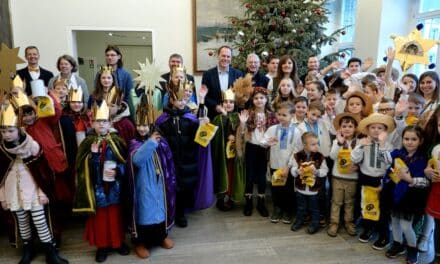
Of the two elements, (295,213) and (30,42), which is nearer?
(295,213)

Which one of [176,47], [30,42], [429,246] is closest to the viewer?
[429,246]

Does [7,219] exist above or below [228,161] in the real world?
below

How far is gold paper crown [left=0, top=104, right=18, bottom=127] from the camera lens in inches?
83.6

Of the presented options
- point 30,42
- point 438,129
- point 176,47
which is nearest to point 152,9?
point 176,47

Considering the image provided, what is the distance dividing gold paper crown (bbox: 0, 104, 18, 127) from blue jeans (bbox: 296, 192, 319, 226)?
230 cm

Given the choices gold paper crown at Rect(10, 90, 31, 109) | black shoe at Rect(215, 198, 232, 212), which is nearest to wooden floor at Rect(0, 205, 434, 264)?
black shoe at Rect(215, 198, 232, 212)

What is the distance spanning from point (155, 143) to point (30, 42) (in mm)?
4803

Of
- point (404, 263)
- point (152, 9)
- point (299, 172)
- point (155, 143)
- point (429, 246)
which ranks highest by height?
point (152, 9)

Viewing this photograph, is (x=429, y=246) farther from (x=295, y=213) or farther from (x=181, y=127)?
(x=181, y=127)

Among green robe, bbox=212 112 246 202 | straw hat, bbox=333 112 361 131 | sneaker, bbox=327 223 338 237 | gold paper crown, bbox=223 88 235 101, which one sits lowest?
sneaker, bbox=327 223 338 237

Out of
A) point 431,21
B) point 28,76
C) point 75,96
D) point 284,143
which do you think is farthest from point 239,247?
point 431,21

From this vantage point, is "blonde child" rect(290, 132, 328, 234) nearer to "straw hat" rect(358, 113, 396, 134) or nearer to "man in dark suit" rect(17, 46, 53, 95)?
"straw hat" rect(358, 113, 396, 134)

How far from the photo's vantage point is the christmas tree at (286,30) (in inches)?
185

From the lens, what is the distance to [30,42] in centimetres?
581
